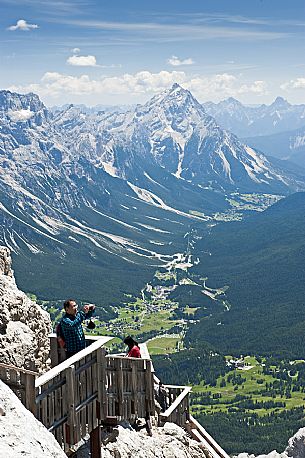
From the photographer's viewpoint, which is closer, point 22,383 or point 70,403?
point 22,383

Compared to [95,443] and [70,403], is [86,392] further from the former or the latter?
[95,443]

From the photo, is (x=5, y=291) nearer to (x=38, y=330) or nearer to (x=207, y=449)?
(x=38, y=330)

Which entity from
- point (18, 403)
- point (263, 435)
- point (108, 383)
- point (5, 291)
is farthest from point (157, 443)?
point (263, 435)

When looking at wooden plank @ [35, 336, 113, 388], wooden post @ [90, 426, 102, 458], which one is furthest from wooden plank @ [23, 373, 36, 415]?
wooden post @ [90, 426, 102, 458]

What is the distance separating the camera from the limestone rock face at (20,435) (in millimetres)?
9651

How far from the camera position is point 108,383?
15.6 m

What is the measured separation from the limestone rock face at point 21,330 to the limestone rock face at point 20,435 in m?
4.55

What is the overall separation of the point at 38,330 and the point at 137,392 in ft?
9.73

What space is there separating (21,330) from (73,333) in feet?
5.64

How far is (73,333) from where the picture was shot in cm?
1526

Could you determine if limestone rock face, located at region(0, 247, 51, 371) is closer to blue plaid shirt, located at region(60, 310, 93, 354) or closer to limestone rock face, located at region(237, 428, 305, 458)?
blue plaid shirt, located at region(60, 310, 93, 354)

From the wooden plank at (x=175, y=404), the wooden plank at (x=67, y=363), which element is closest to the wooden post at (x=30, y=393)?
the wooden plank at (x=67, y=363)

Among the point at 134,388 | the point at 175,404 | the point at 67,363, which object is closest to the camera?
the point at 67,363

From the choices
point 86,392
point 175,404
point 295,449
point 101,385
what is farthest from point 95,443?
point 295,449
